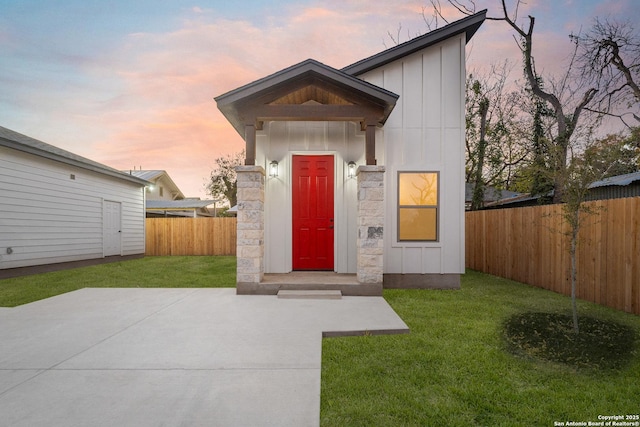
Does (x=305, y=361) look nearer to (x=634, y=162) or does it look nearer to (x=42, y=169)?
(x=42, y=169)

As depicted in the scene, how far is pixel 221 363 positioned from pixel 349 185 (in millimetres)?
4541

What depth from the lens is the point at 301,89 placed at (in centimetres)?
584

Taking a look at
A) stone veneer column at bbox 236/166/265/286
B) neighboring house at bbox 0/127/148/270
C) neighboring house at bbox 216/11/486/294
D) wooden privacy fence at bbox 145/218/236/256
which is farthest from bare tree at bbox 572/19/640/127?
neighboring house at bbox 0/127/148/270

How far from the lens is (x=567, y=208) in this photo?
3.54 m

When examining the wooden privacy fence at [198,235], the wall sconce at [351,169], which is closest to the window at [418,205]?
the wall sconce at [351,169]

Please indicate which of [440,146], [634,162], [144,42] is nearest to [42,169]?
[144,42]

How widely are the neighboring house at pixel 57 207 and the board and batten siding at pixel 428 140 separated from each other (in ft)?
31.0

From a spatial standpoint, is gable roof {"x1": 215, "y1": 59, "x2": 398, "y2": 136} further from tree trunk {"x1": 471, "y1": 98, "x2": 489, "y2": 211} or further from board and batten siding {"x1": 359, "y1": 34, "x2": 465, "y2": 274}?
tree trunk {"x1": 471, "y1": 98, "x2": 489, "y2": 211}

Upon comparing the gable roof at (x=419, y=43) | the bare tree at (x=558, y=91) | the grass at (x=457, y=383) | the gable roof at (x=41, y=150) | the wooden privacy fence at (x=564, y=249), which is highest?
the bare tree at (x=558, y=91)

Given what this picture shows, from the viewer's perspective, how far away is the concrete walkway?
200 centimetres

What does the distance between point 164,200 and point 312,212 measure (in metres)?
19.8

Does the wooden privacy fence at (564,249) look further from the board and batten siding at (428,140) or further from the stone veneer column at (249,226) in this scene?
the stone veneer column at (249,226)

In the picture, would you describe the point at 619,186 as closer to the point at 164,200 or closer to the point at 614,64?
the point at 614,64

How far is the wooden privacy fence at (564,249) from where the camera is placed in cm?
457
